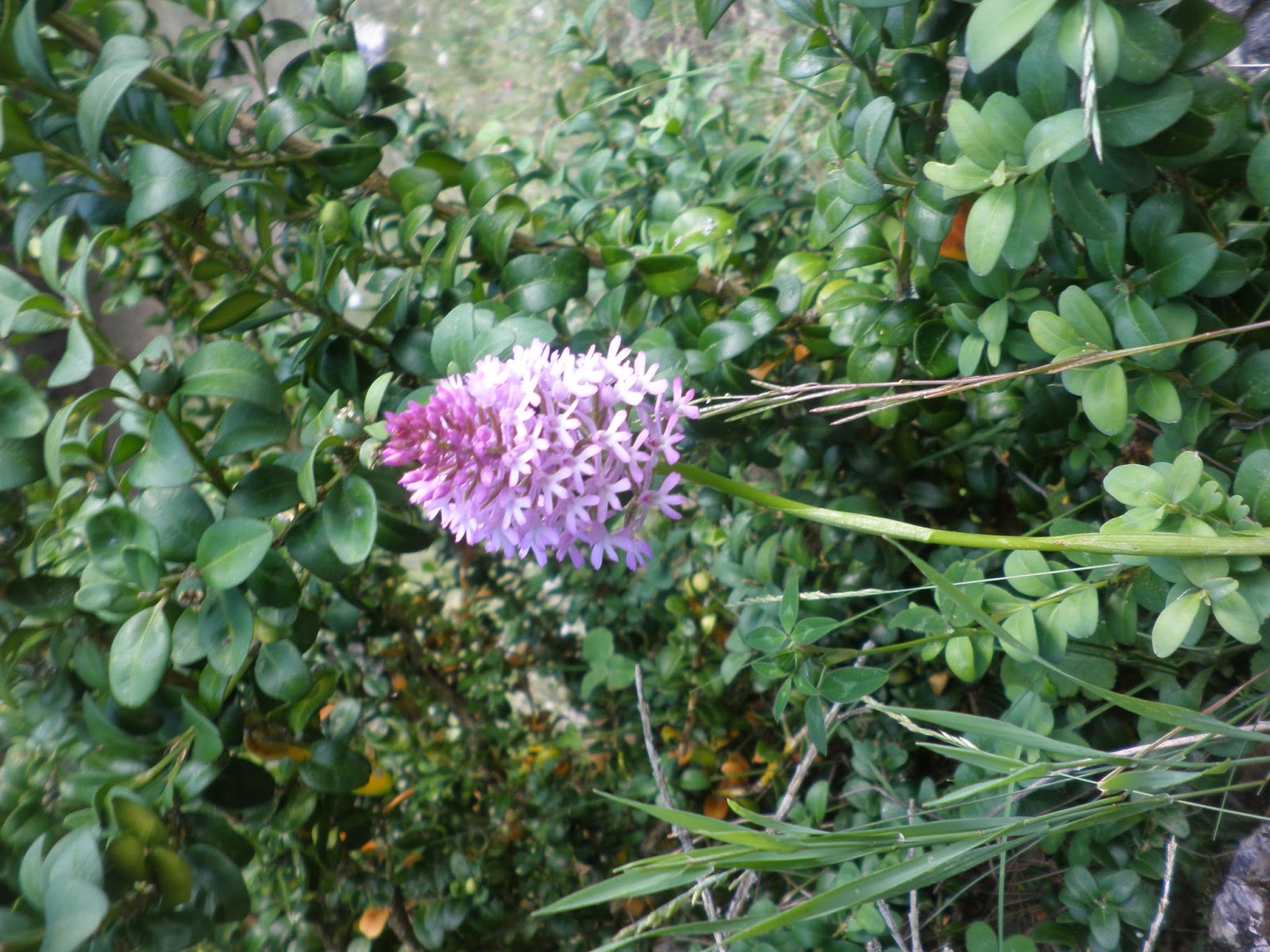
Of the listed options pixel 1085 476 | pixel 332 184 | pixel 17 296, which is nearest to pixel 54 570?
pixel 17 296

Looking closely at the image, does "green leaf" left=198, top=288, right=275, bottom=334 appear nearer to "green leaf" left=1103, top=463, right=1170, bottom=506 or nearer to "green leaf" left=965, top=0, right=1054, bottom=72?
"green leaf" left=965, top=0, right=1054, bottom=72

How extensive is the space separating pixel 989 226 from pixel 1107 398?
0.17m

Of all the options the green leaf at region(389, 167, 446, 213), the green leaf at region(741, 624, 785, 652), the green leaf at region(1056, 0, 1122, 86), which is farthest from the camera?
the green leaf at region(389, 167, 446, 213)

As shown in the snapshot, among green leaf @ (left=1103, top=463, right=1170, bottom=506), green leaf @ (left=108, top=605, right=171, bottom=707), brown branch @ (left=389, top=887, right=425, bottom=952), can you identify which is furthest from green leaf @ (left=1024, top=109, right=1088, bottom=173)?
brown branch @ (left=389, top=887, right=425, bottom=952)

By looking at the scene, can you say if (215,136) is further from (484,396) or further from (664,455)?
(664,455)

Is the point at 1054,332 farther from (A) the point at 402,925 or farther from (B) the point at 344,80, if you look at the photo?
(A) the point at 402,925

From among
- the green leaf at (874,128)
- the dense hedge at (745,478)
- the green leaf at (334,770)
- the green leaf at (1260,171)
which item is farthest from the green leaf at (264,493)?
the green leaf at (1260,171)

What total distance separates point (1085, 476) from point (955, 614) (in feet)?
0.90

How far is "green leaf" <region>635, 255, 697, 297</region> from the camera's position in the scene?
900 mm

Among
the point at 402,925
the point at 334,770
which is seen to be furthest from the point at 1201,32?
the point at 402,925

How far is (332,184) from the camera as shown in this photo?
94cm

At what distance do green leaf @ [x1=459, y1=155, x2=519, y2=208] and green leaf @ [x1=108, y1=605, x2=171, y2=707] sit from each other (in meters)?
0.54

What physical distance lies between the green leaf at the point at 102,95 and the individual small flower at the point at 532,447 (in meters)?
0.37

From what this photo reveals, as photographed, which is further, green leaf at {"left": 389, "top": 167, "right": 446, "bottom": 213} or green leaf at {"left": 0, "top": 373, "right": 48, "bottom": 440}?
green leaf at {"left": 389, "top": 167, "right": 446, "bottom": 213}
